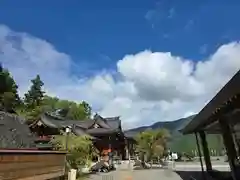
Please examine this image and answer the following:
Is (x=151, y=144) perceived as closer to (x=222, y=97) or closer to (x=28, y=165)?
(x=28, y=165)

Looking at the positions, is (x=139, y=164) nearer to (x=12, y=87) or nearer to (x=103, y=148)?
(x=103, y=148)

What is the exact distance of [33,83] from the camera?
67500 millimetres

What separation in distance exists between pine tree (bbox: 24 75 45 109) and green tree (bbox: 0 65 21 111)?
448 inches

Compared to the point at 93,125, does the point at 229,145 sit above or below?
below

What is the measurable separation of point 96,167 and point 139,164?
7.46 meters

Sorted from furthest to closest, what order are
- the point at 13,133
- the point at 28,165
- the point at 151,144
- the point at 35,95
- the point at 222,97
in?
the point at 35,95 → the point at 151,144 → the point at 13,133 → the point at 28,165 → the point at 222,97

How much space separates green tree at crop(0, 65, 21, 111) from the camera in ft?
144

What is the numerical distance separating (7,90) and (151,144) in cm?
2555

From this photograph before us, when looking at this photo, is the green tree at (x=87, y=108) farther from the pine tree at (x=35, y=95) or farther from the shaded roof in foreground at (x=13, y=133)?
the shaded roof in foreground at (x=13, y=133)

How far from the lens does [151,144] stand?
32.2 meters

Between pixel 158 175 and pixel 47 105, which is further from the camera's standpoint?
pixel 47 105

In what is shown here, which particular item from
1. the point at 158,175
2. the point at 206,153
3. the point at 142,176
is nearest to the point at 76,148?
the point at 142,176

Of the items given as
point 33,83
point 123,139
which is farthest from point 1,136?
point 33,83

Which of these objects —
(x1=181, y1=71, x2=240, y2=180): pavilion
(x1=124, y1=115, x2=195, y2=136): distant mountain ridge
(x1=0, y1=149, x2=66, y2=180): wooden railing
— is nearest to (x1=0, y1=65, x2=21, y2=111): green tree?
(x1=124, y1=115, x2=195, y2=136): distant mountain ridge
